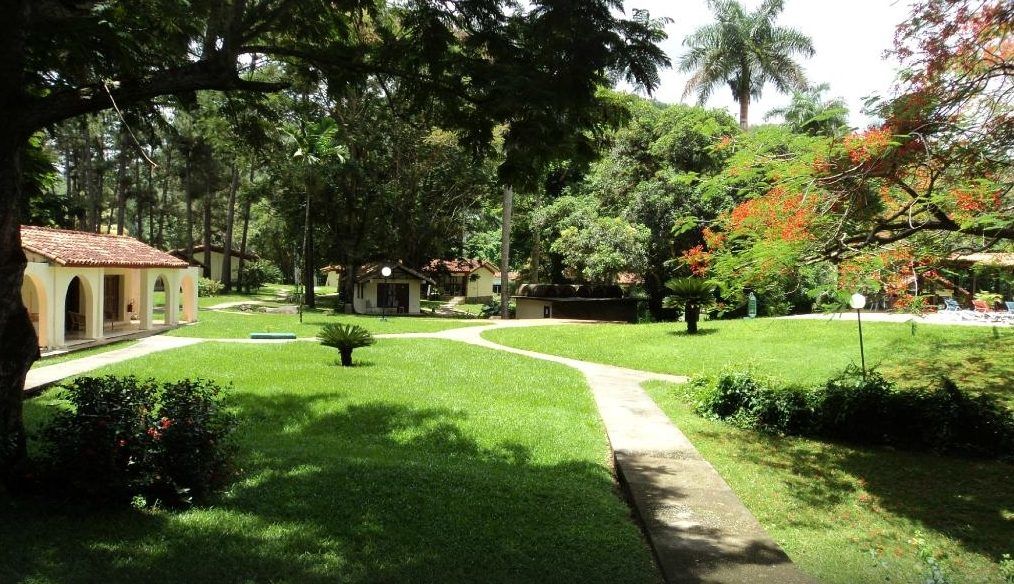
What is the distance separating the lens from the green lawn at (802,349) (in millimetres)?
14646

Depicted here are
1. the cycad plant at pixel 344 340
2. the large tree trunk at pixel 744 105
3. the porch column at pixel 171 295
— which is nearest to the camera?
the cycad plant at pixel 344 340

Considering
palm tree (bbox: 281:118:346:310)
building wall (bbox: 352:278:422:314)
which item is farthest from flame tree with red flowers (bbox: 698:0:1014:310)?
building wall (bbox: 352:278:422:314)

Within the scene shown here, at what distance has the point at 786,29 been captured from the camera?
33.9 m

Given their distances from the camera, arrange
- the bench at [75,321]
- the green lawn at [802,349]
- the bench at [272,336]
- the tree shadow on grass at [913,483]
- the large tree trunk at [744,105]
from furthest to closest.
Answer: the large tree trunk at [744,105] → the bench at [272,336] → the bench at [75,321] → the green lawn at [802,349] → the tree shadow on grass at [913,483]

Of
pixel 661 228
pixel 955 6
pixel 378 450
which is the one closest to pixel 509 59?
pixel 378 450

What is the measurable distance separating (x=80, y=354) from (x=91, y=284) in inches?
105

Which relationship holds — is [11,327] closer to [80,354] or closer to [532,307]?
[80,354]

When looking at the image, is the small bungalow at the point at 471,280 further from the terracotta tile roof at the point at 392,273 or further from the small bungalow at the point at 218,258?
the terracotta tile roof at the point at 392,273

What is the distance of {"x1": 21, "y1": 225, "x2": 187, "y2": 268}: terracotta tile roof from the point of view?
16.3 metres

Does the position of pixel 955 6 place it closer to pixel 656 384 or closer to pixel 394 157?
pixel 656 384

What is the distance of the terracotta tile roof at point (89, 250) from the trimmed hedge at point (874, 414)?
53.8 feet

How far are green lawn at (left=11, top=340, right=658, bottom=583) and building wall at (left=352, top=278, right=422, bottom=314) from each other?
2612cm

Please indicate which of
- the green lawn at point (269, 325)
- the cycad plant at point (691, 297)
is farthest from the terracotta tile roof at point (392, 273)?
the cycad plant at point (691, 297)

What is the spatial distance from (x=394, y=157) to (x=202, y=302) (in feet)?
47.3
